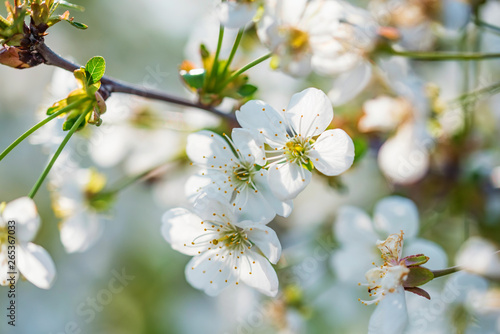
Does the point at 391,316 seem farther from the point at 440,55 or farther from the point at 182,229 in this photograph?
the point at 440,55

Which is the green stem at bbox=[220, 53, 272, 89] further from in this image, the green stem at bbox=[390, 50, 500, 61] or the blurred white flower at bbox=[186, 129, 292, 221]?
the green stem at bbox=[390, 50, 500, 61]

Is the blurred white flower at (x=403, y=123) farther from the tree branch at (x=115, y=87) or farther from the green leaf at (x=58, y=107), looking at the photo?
the green leaf at (x=58, y=107)

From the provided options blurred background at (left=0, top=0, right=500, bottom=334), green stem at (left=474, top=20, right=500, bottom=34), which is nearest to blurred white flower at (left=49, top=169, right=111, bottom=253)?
blurred background at (left=0, top=0, right=500, bottom=334)

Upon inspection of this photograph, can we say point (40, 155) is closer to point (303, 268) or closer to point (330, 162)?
point (303, 268)

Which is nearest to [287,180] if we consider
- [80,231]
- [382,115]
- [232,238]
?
[232,238]

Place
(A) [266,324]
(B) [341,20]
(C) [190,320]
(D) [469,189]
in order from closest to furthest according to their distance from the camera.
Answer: (B) [341,20], (D) [469,189], (A) [266,324], (C) [190,320]

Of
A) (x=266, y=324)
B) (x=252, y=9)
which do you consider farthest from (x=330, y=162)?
(x=266, y=324)
